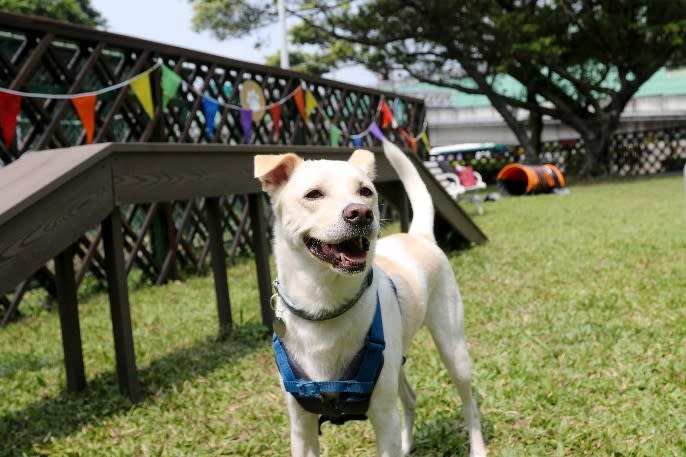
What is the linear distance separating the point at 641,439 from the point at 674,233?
572 cm

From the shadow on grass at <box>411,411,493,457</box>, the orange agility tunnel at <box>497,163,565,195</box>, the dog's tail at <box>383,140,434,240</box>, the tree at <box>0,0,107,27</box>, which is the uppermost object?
the tree at <box>0,0,107,27</box>

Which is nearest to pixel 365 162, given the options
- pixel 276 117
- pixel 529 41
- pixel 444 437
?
pixel 444 437

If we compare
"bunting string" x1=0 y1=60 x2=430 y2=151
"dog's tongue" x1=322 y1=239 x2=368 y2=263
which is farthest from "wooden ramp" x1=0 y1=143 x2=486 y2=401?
"dog's tongue" x1=322 y1=239 x2=368 y2=263

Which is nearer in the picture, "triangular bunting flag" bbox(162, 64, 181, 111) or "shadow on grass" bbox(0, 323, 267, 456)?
"shadow on grass" bbox(0, 323, 267, 456)

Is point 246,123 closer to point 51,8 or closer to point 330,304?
point 330,304

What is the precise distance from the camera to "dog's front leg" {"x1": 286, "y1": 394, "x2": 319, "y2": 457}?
2.09 m

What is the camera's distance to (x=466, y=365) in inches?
102

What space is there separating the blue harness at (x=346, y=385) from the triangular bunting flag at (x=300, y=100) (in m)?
7.81

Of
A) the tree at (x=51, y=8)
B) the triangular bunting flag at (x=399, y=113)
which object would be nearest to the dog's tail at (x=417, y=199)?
the triangular bunting flag at (x=399, y=113)

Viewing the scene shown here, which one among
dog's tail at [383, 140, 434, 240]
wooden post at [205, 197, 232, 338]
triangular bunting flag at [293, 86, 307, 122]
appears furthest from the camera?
triangular bunting flag at [293, 86, 307, 122]

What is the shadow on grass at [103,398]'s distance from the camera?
3.05m

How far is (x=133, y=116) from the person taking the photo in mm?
6707

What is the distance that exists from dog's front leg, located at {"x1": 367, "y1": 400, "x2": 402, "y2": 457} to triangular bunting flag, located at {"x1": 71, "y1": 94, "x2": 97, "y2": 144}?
→ 4689mm

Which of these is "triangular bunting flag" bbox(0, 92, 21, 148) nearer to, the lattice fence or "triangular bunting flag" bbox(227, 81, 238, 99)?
"triangular bunting flag" bbox(227, 81, 238, 99)
